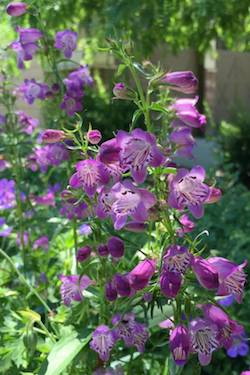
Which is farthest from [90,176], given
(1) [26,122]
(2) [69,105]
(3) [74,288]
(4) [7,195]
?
(4) [7,195]

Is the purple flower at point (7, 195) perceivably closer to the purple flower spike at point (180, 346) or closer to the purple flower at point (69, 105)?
the purple flower at point (69, 105)

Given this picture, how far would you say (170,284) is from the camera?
904mm

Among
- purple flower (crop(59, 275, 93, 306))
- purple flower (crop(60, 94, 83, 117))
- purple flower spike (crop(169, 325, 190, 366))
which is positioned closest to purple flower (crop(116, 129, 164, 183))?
purple flower spike (crop(169, 325, 190, 366))

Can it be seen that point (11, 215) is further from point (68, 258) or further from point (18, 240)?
point (68, 258)

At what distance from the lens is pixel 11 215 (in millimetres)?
2279

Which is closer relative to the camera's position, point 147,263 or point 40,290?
point 147,263

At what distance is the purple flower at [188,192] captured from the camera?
0.93 metres

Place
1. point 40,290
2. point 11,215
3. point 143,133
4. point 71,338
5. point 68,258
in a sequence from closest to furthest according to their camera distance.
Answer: point 143,133
point 71,338
point 40,290
point 68,258
point 11,215

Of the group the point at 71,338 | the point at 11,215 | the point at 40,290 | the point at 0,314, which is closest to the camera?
the point at 71,338

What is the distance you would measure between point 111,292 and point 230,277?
9.5 inches

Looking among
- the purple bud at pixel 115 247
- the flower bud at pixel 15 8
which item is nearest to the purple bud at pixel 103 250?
the purple bud at pixel 115 247

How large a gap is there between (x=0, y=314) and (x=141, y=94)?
0.73 meters

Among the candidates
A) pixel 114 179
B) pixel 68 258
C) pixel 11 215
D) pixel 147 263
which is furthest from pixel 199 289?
pixel 11 215

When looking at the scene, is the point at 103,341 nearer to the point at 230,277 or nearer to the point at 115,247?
the point at 115,247
